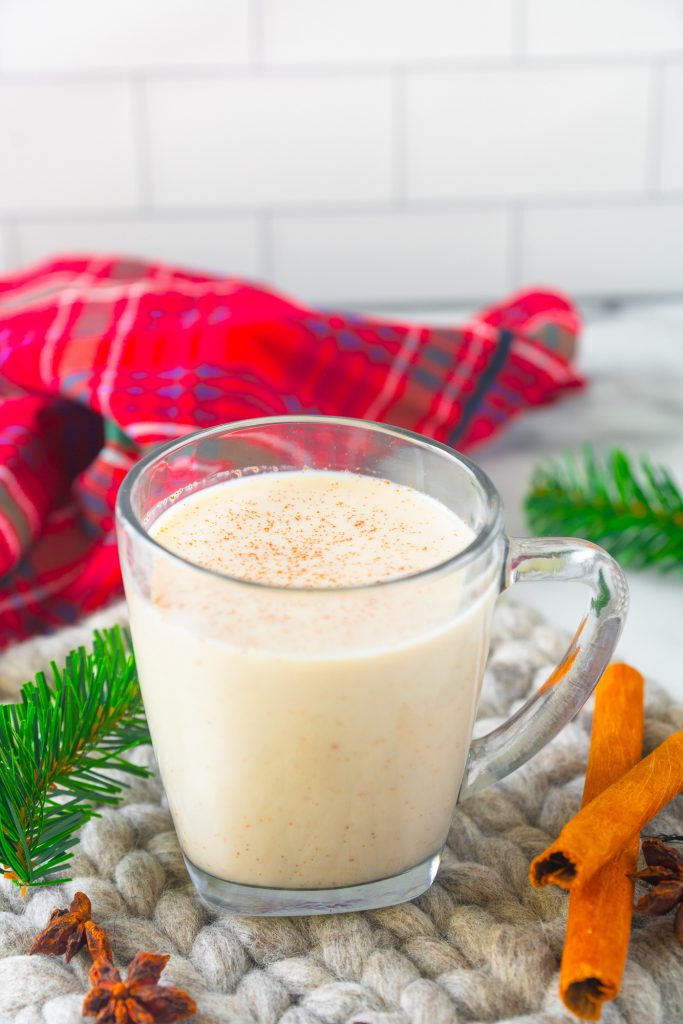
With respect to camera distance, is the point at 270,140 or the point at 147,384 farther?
the point at 270,140

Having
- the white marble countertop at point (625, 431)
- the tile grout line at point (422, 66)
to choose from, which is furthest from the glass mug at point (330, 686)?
the tile grout line at point (422, 66)

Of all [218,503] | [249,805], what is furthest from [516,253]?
[249,805]

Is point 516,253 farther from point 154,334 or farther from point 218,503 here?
point 218,503

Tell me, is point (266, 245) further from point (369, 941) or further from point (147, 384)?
point (369, 941)

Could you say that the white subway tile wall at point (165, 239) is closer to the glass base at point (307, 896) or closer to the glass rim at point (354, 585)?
the glass rim at point (354, 585)

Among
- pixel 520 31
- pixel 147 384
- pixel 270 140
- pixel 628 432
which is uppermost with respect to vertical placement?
pixel 520 31

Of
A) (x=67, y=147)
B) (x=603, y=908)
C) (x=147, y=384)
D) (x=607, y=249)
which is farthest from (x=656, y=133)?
(x=603, y=908)

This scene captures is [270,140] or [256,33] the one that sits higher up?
[256,33]

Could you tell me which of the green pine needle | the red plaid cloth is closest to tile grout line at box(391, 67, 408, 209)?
the red plaid cloth
